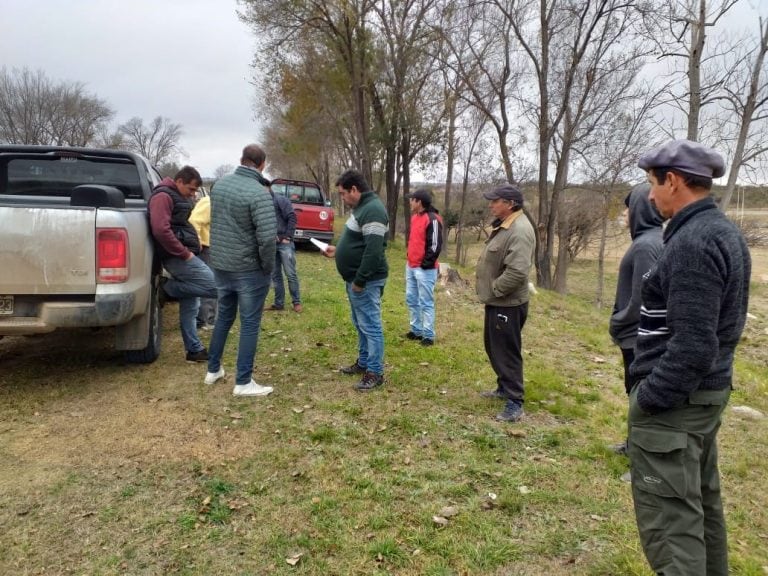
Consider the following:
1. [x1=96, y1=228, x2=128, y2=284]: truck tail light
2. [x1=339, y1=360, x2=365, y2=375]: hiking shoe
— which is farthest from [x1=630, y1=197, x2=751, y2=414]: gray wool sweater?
[x1=96, y1=228, x2=128, y2=284]: truck tail light

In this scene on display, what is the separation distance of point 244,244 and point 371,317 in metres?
1.32

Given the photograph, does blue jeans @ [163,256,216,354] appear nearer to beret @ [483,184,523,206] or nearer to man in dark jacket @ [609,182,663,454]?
beret @ [483,184,523,206]

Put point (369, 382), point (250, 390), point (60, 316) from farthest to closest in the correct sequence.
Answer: point (369, 382), point (250, 390), point (60, 316)

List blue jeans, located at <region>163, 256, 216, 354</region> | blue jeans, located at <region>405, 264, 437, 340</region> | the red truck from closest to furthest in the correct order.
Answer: blue jeans, located at <region>163, 256, 216, 354</region> → blue jeans, located at <region>405, 264, 437, 340</region> → the red truck

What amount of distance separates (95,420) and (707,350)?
414 cm

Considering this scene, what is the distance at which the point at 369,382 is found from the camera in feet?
15.9

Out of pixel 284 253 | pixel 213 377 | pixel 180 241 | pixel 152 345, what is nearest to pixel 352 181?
Result: pixel 180 241

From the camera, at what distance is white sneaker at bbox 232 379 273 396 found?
4.52 metres

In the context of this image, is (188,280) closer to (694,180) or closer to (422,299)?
(422,299)

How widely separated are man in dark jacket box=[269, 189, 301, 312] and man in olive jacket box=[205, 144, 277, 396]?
2982mm

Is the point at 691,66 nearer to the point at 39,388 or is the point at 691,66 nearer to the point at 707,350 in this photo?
the point at 707,350

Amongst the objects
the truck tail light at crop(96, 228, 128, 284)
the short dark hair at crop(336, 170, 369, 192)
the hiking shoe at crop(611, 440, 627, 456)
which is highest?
the short dark hair at crop(336, 170, 369, 192)

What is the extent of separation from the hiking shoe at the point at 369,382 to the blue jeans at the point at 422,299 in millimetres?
1714

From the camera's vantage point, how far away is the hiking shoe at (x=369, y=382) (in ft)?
15.8
